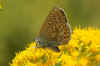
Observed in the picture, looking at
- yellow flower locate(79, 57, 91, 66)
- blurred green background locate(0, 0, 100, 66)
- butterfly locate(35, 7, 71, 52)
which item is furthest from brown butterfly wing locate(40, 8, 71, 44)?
blurred green background locate(0, 0, 100, 66)

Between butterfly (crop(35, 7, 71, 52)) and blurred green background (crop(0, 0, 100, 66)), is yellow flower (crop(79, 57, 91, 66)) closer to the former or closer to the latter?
butterfly (crop(35, 7, 71, 52))

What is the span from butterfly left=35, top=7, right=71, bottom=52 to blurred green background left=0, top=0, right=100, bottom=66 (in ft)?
3.01

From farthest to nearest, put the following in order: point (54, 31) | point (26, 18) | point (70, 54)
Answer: point (26, 18) < point (54, 31) < point (70, 54)

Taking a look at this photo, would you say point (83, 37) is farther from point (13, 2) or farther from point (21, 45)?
point (13, 2)

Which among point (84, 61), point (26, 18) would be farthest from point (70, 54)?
point (26, 18)

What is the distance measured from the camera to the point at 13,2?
3.45 m

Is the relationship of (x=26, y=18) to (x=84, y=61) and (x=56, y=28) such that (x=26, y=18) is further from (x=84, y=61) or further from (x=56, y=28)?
(x=84, y=61)

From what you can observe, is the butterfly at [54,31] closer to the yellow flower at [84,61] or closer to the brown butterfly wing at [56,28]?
the brown butterfly wing at [56,28]

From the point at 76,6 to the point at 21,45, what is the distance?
0.87m

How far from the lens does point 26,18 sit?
3436 mm

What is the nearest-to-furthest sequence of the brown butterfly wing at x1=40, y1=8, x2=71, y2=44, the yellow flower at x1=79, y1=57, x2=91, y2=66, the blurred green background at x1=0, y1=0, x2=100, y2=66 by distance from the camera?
1. the yellow flower at x1=79, y1=57, x2=91, y2=66
2. the brown butterfly wing at x1=40, y1=8, x2=71, y2=44
3. the blurred green background at x1=0, y1=0, x2=100, y2=66

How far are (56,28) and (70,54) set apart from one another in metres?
0.25

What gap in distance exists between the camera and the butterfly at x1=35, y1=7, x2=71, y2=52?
7.09 ft

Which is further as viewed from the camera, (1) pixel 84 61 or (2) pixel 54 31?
(2) pixel 54 31
